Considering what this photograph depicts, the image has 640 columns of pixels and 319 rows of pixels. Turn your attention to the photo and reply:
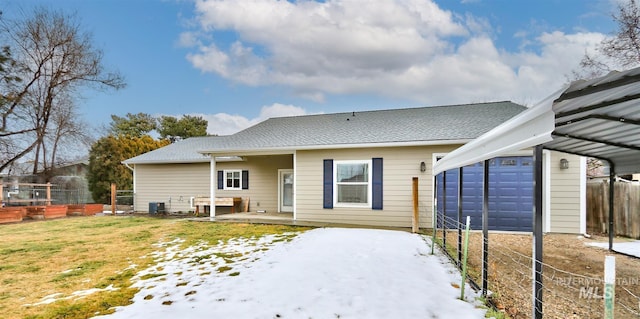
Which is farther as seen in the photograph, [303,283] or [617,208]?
[617,208]

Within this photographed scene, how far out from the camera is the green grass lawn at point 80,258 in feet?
11.6

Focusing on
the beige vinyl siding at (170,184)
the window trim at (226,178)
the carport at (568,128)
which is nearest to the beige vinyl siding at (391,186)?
the carport at (568,128)

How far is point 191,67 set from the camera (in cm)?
1644

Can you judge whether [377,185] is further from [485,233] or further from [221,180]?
[221,180]

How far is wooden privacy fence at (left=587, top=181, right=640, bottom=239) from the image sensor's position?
793cm

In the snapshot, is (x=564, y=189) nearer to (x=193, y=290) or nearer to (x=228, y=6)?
(x=193, y=290)

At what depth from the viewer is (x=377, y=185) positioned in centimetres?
889

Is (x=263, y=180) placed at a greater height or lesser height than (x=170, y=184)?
greater

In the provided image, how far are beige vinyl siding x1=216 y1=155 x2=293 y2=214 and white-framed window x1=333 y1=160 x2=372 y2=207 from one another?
3.36 m

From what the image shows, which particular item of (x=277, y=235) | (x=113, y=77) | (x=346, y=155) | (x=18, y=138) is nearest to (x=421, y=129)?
(x=346, y=155)

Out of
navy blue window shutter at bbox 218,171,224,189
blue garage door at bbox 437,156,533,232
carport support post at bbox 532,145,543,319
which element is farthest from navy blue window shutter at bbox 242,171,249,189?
carport support post at bbox 532,145,543,319

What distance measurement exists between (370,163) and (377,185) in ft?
2.16

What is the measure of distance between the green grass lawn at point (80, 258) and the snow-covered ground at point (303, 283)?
401 mm

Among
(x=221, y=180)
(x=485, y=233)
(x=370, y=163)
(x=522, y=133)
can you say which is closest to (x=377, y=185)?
(x=370, y=163)
